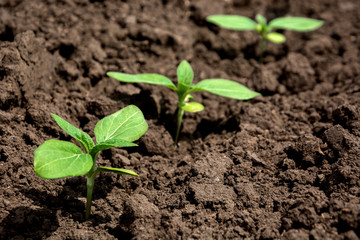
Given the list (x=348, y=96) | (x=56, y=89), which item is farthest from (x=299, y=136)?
(x=56, y=89)

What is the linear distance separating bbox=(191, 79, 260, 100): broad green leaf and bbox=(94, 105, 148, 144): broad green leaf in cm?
60

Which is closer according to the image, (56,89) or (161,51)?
(56,89)

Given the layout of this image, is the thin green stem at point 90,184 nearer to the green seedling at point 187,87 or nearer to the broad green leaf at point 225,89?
the green seedling at point 187,87

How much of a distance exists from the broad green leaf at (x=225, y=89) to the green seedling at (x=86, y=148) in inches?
24.6

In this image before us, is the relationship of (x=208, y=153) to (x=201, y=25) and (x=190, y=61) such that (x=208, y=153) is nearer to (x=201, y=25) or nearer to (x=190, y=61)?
(x=190, y=61)

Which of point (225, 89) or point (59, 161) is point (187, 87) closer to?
point (225, 89)

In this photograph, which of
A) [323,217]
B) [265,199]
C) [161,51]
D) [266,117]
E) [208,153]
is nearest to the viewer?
[323,217]

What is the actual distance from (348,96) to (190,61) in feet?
4.67

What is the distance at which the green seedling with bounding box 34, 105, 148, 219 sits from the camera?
191 cm

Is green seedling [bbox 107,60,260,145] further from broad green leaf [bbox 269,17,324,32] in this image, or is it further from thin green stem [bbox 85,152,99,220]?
A: broad green leaf [bbox 269,17,324,32]

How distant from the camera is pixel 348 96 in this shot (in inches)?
123

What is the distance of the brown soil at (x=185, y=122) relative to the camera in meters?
2.25

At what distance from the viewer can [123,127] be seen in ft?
→ 7.69

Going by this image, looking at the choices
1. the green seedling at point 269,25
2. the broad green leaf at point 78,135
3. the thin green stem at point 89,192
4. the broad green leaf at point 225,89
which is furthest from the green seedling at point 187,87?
the green seedling at point 269,25
